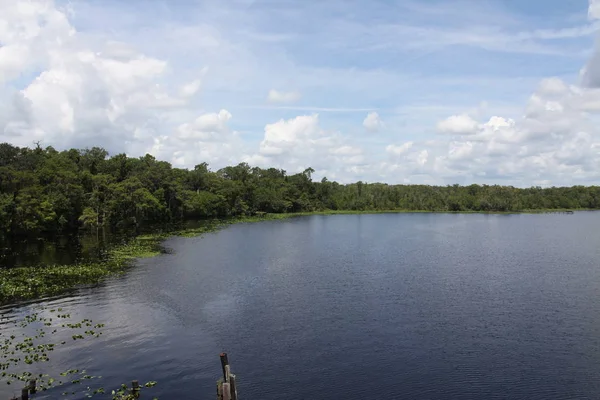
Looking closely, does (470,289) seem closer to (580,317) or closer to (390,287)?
Answer: (390,287)

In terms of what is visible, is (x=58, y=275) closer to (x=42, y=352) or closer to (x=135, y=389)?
(x=42, y=352)

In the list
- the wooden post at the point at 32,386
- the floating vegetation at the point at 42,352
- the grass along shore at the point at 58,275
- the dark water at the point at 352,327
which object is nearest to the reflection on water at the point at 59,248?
the grass along shore at the point at 58,275

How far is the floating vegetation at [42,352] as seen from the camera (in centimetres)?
3019

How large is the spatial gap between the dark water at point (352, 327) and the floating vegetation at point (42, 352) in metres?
1.30

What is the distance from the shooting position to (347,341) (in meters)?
39.8

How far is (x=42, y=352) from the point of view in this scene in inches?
1412

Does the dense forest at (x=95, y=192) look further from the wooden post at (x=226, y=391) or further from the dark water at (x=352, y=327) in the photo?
the wooden post at (x=226, y=391)

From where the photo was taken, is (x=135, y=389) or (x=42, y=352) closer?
(x=135, y=389)

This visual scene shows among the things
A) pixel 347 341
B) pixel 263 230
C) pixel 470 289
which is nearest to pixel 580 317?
pixel 470 289

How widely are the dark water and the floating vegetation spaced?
4.26ft

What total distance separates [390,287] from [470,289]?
1051 centimetres

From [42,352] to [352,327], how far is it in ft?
89.2

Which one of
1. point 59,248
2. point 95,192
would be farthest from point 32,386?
point 95,192

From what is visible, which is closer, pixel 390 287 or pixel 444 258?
pixel 390 287
